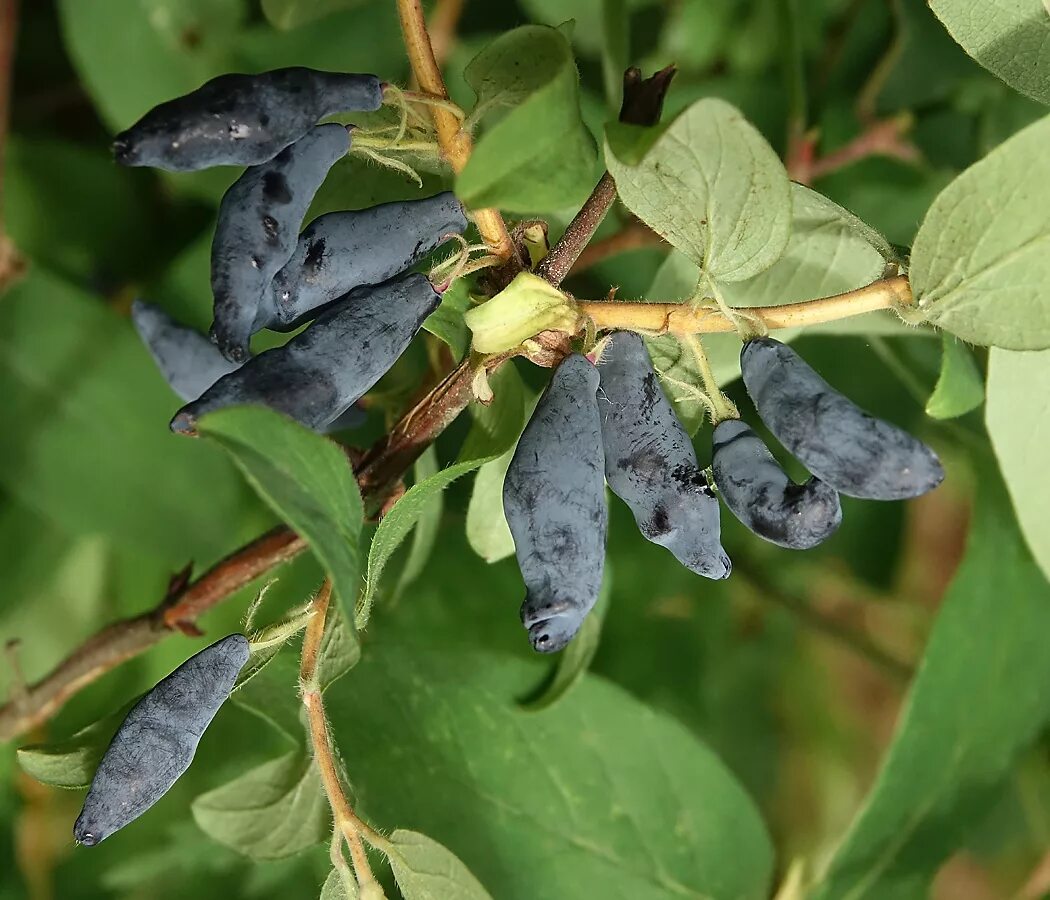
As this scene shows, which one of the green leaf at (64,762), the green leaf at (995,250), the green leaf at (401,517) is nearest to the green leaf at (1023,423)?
the green leaf at (995,250)

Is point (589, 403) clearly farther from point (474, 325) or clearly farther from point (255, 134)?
point (255, 134)

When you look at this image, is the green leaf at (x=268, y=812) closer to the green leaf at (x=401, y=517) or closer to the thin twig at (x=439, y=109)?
the green leaf at (x=401, y=517)

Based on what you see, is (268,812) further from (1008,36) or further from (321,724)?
(1008,36)

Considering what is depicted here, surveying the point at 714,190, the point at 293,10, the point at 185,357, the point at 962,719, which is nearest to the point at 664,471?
→ the point at 714,190

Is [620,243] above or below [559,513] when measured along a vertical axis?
below

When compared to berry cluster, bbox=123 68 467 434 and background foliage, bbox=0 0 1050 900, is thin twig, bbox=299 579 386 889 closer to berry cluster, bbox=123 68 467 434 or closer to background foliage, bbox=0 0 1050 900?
background foliage, bbox=0 0 1050 900

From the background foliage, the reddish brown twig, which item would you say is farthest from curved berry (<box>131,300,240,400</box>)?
the reddish brown twig
